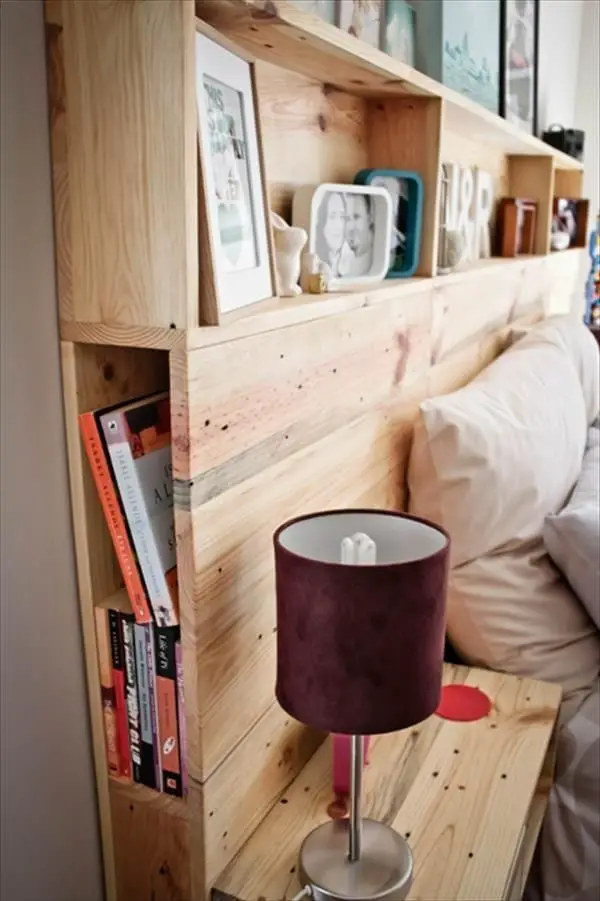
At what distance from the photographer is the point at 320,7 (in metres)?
1.28

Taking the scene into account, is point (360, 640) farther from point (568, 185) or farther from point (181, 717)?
point (568, 185)

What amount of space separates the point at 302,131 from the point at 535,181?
1504 millimetres

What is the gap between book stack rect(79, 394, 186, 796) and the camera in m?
0.89

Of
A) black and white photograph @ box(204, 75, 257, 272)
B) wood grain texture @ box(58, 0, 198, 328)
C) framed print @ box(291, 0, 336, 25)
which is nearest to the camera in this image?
wood grain texture @ box(58, 0, 198, 328)

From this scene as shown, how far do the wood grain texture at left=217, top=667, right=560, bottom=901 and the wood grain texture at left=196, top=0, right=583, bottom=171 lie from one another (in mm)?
942

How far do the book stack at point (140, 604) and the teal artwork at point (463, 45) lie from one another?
1.12m

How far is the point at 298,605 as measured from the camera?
846 mm

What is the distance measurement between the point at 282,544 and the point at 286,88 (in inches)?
25.6

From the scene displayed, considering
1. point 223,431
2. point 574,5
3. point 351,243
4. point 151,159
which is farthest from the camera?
point 574,5

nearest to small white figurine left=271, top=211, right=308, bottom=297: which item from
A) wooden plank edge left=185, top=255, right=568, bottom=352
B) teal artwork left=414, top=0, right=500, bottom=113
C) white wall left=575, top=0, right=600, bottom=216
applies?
wooden plank edge left=185, top=255, right=568, bottom=352

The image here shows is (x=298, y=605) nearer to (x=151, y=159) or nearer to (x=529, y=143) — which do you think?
(x=151, y=159)

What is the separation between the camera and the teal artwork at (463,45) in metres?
1.67

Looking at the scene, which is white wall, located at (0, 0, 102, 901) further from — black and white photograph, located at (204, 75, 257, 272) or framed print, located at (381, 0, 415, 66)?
framed print, located at (381, 0, 415, 66)

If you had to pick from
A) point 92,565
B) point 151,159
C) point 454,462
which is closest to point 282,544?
point 92,565
